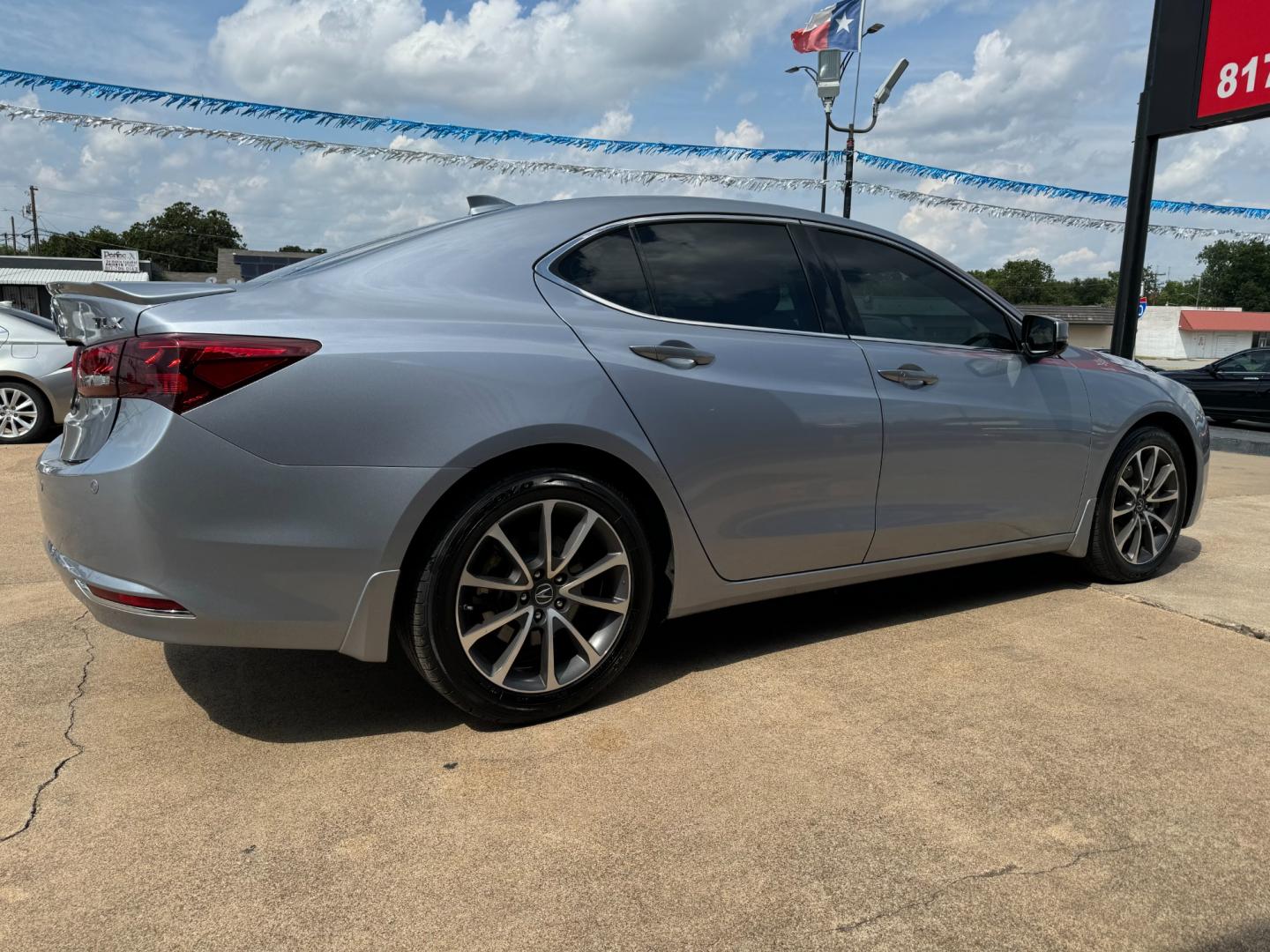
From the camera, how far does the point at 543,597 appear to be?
270cm

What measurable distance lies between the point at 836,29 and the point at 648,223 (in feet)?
42.6

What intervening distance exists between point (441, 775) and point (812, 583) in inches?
57.0

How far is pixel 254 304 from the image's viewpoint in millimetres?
2453

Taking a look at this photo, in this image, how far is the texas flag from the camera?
1410 centimetres

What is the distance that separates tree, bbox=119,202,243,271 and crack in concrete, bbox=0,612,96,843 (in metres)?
85.5

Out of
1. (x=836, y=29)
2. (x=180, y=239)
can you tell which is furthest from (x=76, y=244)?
(x=836, y=29)

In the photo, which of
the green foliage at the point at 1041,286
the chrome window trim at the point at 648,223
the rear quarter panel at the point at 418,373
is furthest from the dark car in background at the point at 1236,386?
the green foliage at the point at 1041,286

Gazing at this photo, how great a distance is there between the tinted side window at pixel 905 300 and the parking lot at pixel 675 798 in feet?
3.74

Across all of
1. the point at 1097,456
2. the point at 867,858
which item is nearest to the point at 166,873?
the point at 867,858

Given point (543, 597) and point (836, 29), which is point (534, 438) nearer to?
point (543, 597)

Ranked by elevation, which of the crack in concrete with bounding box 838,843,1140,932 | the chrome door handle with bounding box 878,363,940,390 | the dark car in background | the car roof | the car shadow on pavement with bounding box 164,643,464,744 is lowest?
the dark car in background

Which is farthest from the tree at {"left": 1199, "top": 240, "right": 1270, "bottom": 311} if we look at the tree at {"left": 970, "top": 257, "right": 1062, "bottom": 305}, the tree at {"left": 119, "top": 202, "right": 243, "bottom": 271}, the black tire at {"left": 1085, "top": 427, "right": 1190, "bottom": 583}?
the black tire at {"left": 1085, "top": 427, "right": 1190, "bottom": 583}

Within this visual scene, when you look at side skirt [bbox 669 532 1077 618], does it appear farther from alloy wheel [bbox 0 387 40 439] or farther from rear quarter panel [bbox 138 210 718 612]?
alloy wheel [bbox 0 387 40 439]

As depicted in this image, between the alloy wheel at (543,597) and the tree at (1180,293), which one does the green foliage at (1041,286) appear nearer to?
the tree at (1180,293)
